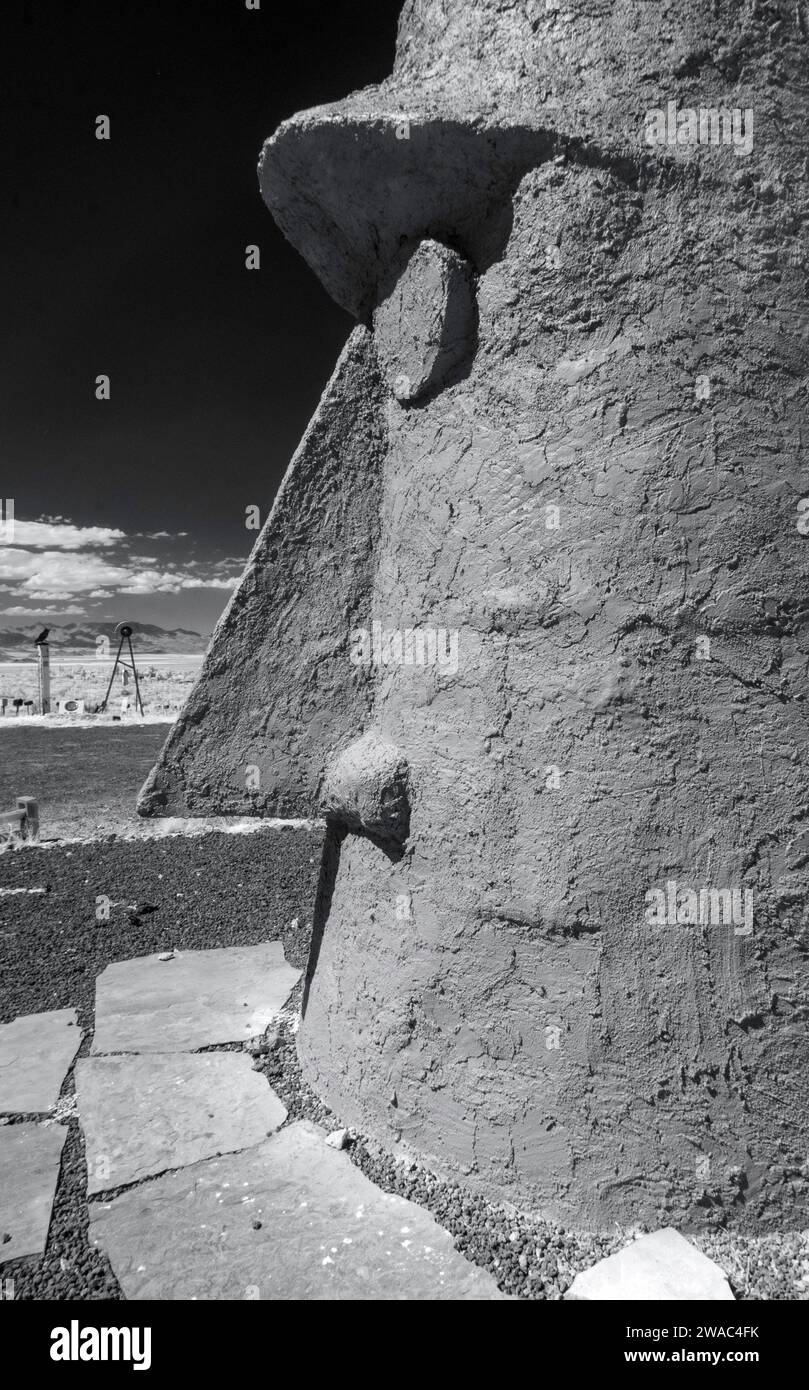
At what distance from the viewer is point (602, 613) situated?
2430 mm

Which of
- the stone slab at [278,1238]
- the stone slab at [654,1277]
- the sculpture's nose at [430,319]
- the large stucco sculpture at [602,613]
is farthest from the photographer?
the sculpture's nose at [430,319]

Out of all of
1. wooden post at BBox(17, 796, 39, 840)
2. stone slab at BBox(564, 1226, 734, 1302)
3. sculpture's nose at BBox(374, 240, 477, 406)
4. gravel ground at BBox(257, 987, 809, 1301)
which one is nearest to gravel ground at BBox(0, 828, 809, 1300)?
gravel ground at BBox(257, 987, 809, 1301)

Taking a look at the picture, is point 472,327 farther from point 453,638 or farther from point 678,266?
point 453,638

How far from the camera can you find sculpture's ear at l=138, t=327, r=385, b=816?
10.3 ft

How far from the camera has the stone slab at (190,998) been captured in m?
3.59

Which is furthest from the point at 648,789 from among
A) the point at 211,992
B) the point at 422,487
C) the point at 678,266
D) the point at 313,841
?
the point at 313,841

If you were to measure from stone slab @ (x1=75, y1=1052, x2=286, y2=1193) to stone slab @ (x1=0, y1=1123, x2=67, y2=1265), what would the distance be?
12 centimetres

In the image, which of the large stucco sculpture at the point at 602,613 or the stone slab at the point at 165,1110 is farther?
the stone slab at the point at 165,1110

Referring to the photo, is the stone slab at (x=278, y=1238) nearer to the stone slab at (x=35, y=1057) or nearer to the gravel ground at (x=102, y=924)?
the gravel ground at (x=102, y=924)

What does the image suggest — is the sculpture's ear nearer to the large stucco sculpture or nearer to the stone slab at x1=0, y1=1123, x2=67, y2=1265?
the large stucco sculpture

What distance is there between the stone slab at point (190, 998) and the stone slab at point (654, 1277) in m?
1.88

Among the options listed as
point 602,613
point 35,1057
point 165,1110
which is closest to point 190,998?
point 35,1057

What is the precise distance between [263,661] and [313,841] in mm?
4888

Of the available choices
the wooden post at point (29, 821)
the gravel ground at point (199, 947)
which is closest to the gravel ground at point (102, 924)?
the gravel ground at point (199, 947)
